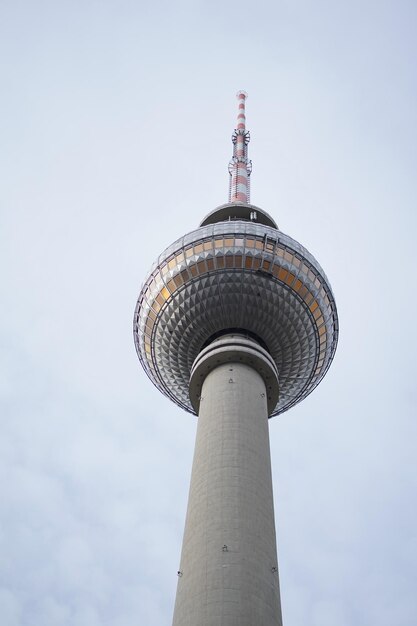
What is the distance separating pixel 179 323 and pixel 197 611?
68.3ft

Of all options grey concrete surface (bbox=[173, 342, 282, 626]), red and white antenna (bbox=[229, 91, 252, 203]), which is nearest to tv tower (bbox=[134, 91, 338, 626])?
grey concrete surface (bbox=[173, 342, 282, 626])

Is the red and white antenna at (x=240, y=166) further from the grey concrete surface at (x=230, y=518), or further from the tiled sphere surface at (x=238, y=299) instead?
the grey concrete surface at (x=230, y=518)

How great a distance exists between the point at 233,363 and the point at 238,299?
5052 millimetres

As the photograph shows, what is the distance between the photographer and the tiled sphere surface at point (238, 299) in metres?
42.1

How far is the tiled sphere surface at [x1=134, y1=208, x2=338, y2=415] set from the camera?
42.1 meters

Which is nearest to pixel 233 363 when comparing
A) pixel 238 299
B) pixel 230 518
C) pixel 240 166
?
pixel 238 299

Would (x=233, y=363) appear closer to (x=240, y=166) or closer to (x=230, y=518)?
(x=230, y=518)

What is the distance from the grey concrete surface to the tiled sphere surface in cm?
557

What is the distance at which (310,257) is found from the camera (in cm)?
4491

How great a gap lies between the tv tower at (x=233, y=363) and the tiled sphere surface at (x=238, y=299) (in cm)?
8

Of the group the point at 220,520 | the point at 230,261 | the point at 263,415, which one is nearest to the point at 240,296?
the point at 230,261

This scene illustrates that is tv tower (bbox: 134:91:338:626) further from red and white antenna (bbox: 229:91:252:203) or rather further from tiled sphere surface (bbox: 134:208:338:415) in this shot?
red and white antenna (bbox: 229:91:252:203)

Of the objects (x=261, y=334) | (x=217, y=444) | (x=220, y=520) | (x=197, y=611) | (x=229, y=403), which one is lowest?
(x=197, y=611)

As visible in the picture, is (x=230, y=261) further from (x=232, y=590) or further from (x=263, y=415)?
(x=232, y=590)
